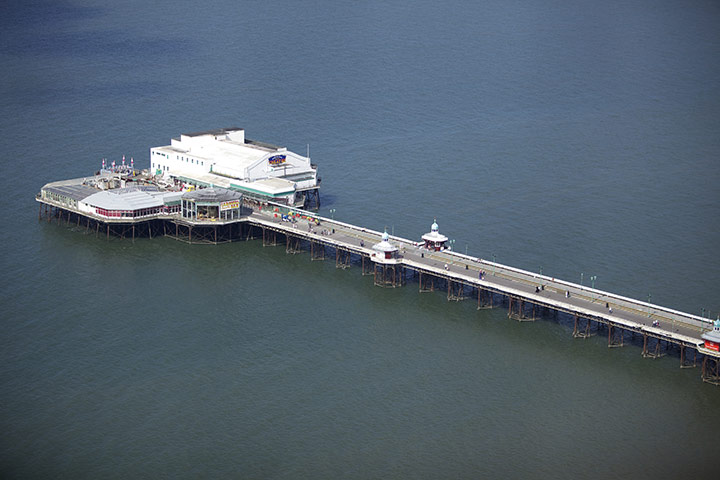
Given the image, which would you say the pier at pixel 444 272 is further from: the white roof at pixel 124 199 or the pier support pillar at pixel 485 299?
the white roof at pixel 124 199

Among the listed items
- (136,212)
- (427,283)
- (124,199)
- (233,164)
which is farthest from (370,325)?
(233,164)

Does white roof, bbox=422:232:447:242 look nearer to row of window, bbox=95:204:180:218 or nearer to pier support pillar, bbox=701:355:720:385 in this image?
row of window, bbox=95:204:180:218

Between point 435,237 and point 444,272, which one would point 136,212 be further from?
point 444,272

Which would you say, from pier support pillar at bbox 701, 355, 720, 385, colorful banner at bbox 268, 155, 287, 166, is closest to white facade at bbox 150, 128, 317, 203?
colorful banner at bbox 268, 155, 287, 166

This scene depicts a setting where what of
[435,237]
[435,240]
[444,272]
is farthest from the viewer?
[435,237]

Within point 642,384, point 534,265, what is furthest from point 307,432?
point 534,265

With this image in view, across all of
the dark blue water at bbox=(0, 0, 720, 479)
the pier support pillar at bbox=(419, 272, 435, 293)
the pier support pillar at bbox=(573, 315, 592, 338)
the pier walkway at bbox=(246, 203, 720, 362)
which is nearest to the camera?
the dark blue water at bbox=(0, 0, 720, 479)
